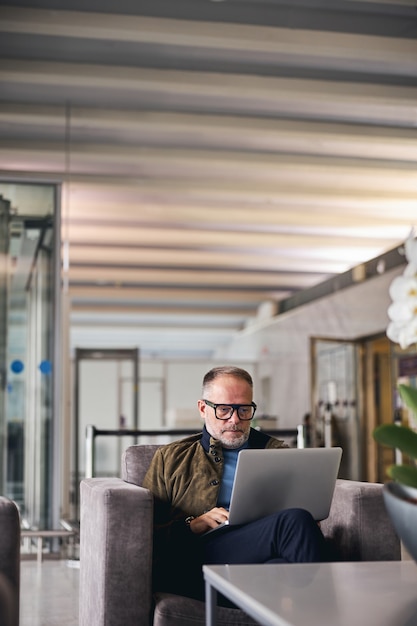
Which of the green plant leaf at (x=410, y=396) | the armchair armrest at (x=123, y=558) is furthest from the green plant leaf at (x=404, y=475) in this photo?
the armchair armrest at (x=123, y=558)

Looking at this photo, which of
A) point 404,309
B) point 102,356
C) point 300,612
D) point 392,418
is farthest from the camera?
point 102,356

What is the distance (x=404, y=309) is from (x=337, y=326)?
→ 9966mm

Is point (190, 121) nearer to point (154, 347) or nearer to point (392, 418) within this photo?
point (392, 418)

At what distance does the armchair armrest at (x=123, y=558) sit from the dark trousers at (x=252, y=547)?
14 cm

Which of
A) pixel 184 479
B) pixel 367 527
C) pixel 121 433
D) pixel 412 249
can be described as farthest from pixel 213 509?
pixel 121 433

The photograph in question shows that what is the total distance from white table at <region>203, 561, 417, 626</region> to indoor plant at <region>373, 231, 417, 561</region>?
0.16 metres

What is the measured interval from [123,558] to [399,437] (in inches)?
48.2

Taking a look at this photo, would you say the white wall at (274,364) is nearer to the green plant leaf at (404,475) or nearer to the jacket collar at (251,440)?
the jacket collar at (251,440)

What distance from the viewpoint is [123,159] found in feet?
24.0

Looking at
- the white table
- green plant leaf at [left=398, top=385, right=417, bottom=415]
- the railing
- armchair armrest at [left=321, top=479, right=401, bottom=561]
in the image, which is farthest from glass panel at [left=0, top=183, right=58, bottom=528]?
green plant leaf at [left=398, top=385, right=417, bottom=415]

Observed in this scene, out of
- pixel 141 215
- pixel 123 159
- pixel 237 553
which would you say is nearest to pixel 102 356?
pixel 141 215

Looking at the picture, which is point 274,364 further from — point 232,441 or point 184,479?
point 184,479

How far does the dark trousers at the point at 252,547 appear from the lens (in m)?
2.66

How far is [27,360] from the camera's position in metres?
7.01
